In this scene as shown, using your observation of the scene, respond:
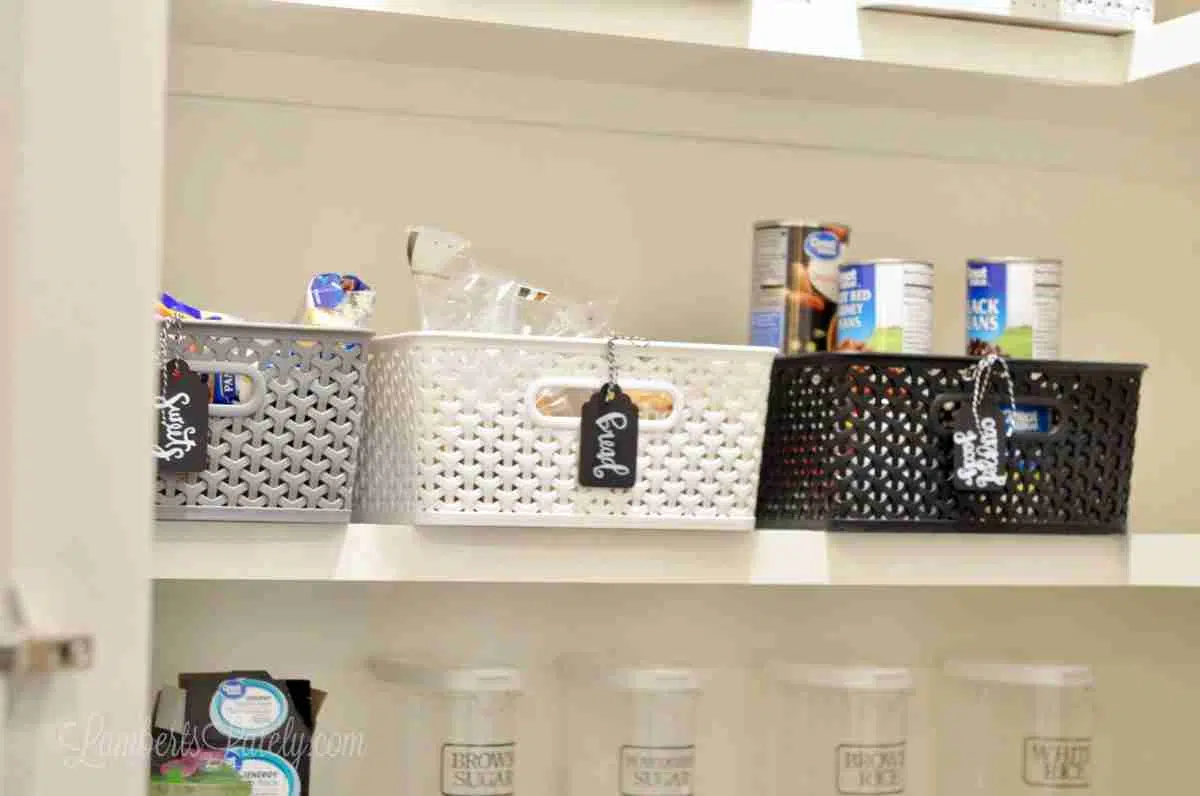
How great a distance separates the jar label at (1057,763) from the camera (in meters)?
1.62

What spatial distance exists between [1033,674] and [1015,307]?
0.39m

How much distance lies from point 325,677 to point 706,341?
516mm

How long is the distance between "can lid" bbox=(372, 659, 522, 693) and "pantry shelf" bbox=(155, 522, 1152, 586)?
6.1 inches

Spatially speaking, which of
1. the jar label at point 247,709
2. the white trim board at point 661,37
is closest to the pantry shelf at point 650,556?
the jar label at point 247,709

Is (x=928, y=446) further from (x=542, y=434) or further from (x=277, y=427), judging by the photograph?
(x=277, y=427)

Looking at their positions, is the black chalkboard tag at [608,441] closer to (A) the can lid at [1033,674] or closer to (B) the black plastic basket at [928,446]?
(B) the black plastic basket at [928,446]

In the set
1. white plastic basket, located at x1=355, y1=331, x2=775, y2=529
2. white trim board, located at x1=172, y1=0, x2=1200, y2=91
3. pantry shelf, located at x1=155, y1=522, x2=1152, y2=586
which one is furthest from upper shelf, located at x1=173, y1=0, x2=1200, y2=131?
pantry shelf, located at x1=155, y1=522, x2=1152, y2=586

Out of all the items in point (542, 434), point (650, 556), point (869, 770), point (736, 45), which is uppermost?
point (736, 45)

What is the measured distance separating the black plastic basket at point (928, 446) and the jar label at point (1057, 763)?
10.7 inches

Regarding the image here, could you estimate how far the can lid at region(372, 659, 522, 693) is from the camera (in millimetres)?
1467

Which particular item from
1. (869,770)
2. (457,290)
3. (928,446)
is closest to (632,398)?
(457,290)

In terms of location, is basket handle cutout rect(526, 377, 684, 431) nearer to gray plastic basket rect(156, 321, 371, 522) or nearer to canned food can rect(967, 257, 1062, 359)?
gray plastic basket rect(156, 321, 371, 522)

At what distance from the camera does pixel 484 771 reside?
1.47 m

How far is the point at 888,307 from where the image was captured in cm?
142
